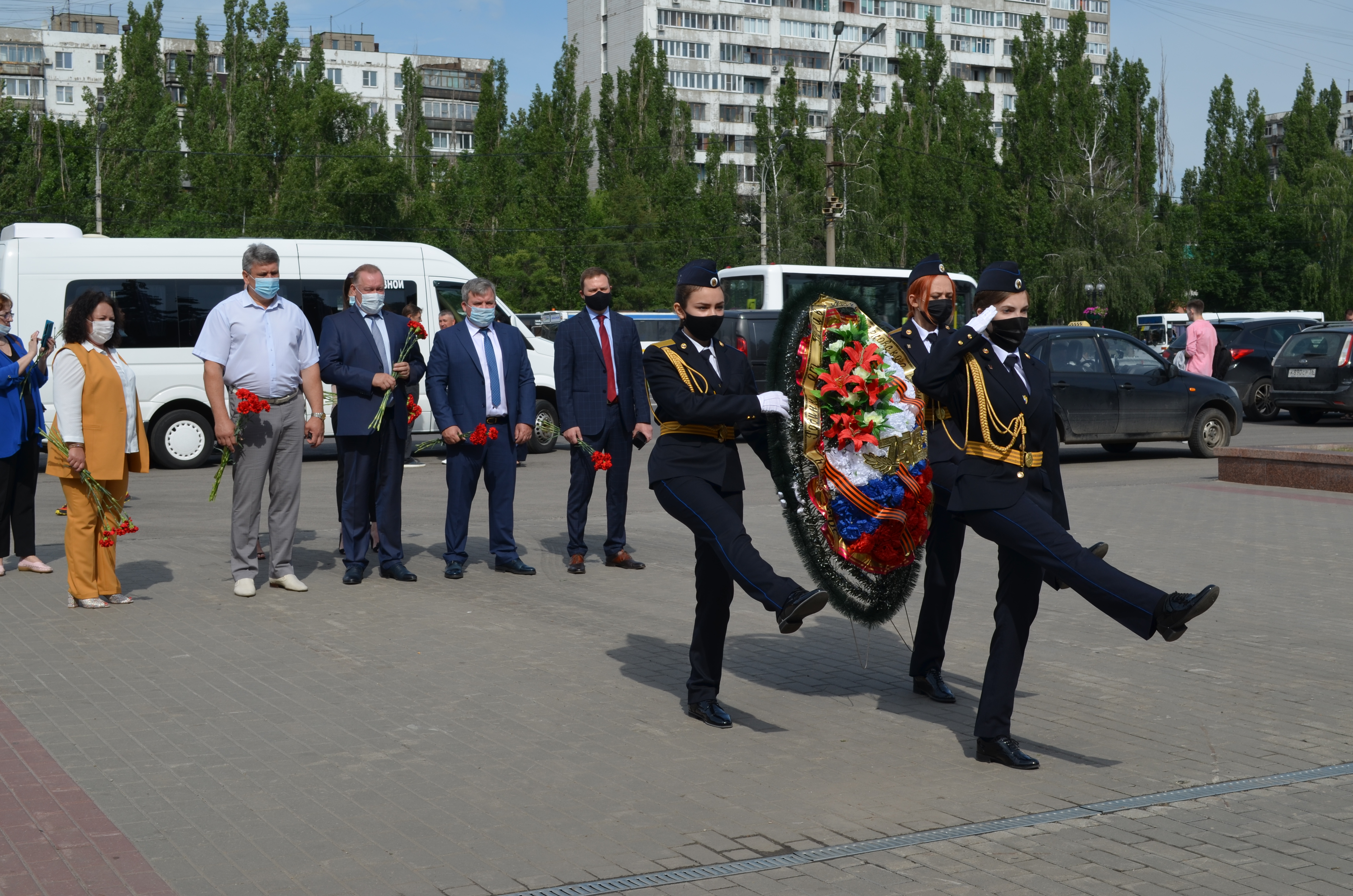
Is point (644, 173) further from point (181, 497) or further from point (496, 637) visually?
point (496, 637)

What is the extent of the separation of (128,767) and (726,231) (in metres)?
62.5

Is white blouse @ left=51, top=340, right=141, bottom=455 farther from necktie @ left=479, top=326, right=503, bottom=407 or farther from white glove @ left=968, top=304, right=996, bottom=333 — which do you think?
white glove @ left=968, top=304, right=996, bottom=333

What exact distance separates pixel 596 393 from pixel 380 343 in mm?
1554

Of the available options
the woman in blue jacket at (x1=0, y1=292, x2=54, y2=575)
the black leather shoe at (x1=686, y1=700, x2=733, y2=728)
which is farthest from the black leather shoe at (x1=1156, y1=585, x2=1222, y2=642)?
the woman in blue jacket at (x1=0, y1=292, x2=54, y2=575)

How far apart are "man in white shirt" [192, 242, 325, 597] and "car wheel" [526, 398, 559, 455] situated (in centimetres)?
1052

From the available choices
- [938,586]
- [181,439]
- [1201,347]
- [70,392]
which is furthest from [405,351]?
[1201,347]

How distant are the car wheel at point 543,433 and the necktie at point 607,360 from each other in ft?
31.4

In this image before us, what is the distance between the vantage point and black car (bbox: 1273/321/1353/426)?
80.9 feet

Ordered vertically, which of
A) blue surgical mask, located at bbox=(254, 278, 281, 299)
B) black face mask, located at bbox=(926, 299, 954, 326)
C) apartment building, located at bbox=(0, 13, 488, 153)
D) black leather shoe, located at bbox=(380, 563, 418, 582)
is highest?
apartment building, located at bbox=(0, 13, 488, 153)

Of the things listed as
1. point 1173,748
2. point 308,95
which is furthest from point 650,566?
point 308,95

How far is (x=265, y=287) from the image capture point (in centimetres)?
903

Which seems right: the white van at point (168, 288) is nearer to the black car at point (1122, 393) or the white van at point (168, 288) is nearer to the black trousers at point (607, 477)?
the black car at point (1122, 393)

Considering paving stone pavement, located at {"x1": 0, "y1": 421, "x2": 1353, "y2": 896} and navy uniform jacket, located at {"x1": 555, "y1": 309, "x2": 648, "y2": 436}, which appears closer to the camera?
paving stone pavement, located at {"x1": 0, "y1": 421, "x2": 1353, "y2": 896}

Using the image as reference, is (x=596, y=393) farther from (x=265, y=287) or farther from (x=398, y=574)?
(x=265, y=287)
